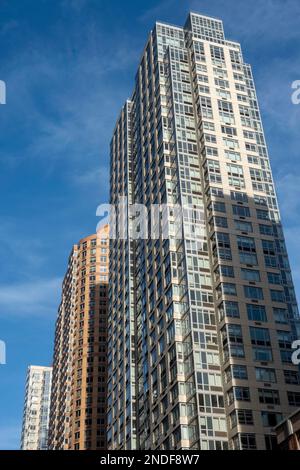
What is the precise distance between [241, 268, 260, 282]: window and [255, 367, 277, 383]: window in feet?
42.6

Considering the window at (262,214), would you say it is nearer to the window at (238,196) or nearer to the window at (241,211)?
the window at (241,211)

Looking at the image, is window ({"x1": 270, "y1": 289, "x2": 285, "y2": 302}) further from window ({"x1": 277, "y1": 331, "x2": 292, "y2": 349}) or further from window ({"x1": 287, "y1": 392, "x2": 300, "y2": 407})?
window ({"x1": 287, "y1": 392, "x2": 300, "y2": 407})

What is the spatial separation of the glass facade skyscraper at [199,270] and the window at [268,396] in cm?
15

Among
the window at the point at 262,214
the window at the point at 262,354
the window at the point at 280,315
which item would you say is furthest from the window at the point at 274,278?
the window at the point at 262,354

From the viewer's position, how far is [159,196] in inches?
4156

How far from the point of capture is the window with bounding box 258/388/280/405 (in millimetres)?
82375

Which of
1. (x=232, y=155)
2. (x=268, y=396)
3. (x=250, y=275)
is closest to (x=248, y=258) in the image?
(x=250, y=275)

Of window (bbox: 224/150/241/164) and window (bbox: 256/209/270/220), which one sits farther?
window (bbox: 224/150/241/164)

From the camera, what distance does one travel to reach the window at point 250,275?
9225cm

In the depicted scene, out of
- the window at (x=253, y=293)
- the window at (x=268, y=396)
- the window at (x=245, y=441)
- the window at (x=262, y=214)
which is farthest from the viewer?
the window at (x=262, y=214)

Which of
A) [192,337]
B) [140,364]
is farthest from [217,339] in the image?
[140,364]

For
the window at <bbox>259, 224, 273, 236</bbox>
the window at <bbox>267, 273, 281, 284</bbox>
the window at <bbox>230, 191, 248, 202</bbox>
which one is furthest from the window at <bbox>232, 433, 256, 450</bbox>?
the window at <bbox>230, 191, 248, 202</bbox>
